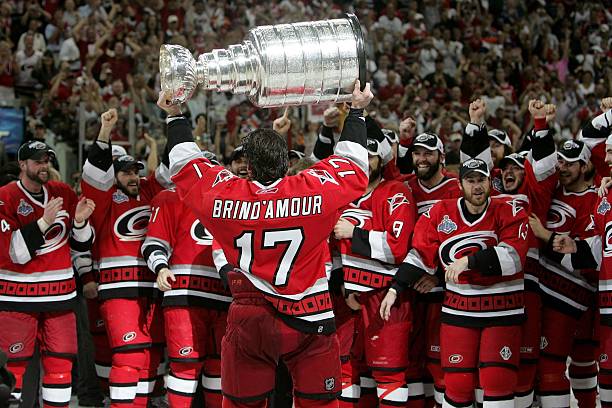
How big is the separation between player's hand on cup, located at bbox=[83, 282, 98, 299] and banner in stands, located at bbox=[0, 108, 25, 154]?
3377 mm

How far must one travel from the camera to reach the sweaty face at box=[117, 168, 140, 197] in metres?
5.90

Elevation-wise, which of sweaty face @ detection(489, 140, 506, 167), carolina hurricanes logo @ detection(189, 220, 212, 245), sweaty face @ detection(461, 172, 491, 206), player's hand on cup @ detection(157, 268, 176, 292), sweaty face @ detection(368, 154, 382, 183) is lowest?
player's hand on cup @ detection(157, 268, 176, 292)

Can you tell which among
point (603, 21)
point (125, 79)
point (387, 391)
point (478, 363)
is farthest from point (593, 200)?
point (603, 21)

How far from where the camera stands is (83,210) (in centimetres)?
555

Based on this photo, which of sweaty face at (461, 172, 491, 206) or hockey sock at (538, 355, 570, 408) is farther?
hockey sock at (538, 355, 570, 408)

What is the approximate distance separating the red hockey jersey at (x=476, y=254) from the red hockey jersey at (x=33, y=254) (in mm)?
2055

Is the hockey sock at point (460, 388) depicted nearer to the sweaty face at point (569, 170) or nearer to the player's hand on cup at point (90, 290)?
the sweaty face at point (569, 170)

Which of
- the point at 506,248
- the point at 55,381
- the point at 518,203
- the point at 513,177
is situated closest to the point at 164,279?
the point at 55,381

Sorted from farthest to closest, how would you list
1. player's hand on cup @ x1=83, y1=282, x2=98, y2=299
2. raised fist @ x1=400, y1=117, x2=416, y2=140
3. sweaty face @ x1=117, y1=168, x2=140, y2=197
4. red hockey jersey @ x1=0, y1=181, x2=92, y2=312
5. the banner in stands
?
the banner in stands, raised fist @ x1=400, y1=117, x2=416, y2=140, player's hand on cup @ x1=83, y1=282, x2=98, y2=299, sweaty face @ x1=117, y1=168, x2=140, y2=197, red hockey jersey @ x1=0, y1=181, x2=92, y2=312

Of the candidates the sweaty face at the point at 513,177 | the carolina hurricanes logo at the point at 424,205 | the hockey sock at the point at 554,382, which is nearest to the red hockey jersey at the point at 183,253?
the carolina hurricanes logo at the point at 424,205

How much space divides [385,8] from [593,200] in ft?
27.7

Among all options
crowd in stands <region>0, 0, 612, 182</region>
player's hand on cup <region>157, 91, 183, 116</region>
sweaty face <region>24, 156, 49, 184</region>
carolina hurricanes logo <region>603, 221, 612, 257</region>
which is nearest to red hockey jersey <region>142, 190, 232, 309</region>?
sweaty face <region>24, 156, 49, 184</region>

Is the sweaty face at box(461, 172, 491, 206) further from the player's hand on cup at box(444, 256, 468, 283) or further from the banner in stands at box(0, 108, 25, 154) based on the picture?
the banner in stands at box(0, 108, 25, 154)

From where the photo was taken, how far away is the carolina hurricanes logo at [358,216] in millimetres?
5680
